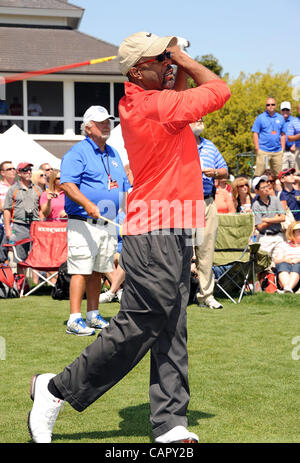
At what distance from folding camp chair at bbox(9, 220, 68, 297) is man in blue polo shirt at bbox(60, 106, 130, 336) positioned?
3279 millimetres

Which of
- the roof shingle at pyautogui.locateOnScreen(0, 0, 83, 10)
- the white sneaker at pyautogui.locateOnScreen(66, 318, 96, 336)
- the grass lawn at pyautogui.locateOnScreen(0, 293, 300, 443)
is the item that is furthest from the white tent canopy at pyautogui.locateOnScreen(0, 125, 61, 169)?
the roof shingle at pyautogui.locateOnScreen(0, 0, 83, 10)

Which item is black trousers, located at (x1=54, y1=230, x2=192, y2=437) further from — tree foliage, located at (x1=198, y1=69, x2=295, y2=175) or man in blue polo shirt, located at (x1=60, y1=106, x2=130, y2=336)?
tree foliage, located at (x1=198, y1=69, x2=295, y2=175)

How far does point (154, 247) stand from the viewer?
3.72 m

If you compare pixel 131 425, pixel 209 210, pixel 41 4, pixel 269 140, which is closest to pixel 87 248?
pixel 209 210

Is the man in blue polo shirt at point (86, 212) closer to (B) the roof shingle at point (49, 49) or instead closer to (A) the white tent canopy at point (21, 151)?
(A) the white tent canopy at point (21, 151)

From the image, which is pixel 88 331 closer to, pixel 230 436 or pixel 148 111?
pixel 230 436

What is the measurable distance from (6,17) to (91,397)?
3200cm

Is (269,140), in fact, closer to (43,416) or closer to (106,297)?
(106,297)

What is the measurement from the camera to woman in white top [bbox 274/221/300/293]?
1063cm

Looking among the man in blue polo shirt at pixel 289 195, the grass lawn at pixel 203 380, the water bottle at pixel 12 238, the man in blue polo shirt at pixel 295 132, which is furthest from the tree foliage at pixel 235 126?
the grass lawn at pixel 203 380

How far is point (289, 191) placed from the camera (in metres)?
12.4

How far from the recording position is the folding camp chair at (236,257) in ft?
33.3

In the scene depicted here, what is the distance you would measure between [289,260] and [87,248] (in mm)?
4381

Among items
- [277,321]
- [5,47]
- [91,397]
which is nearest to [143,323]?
[91,397]
